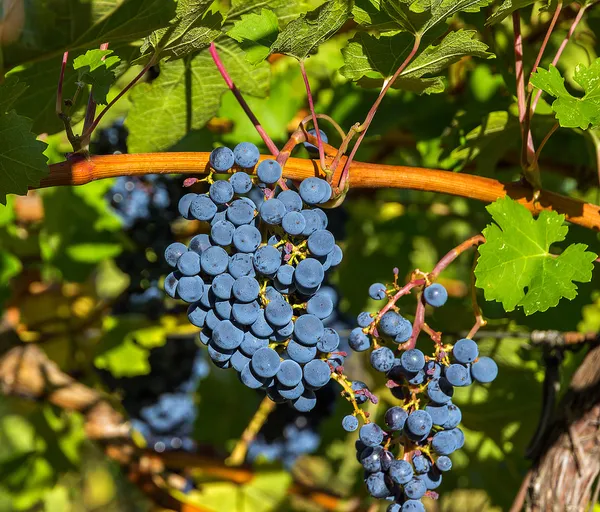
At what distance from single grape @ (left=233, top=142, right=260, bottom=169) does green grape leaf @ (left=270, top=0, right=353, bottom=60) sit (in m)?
0.16

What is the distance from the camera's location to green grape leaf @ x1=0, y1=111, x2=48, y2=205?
98 cm

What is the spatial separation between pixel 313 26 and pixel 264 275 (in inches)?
14.9

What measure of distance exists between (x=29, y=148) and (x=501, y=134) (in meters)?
0.95

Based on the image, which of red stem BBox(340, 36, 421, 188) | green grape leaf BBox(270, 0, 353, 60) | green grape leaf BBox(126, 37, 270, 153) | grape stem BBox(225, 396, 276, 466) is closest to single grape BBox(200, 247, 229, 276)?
red stem BBox(340, 36, 421, 188)

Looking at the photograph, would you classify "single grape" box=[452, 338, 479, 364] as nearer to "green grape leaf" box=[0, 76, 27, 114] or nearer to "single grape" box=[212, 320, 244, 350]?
"single grape" box=[212, 320, 244, 350]

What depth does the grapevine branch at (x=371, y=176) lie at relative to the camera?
0.99 m

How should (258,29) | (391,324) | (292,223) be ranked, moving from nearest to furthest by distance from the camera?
1. (292,223)
2. (391,324)
3. (258,29)

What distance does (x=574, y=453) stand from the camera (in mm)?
1289

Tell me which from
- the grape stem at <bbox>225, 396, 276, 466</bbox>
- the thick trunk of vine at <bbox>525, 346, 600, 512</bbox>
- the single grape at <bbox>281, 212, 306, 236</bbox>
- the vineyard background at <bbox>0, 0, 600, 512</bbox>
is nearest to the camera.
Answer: the single grape at <bbox>281, 212, 306, 236</bbox>

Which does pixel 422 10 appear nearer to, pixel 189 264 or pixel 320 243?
pixel 320 243

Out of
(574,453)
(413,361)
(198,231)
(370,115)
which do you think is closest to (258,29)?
(370,115)

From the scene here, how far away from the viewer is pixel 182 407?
2.49 meters

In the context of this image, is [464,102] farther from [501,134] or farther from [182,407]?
[182,407]

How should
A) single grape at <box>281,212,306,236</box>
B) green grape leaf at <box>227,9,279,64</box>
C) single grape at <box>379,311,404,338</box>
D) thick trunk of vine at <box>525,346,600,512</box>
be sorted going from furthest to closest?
thick trunk of vine at <box>525,346,600,512</box>, green grape leaf at <box>227,9,279,64</box>, single grape at <box>379,311,404,338</box>, single grape at <box>281,212,306,236</box>
